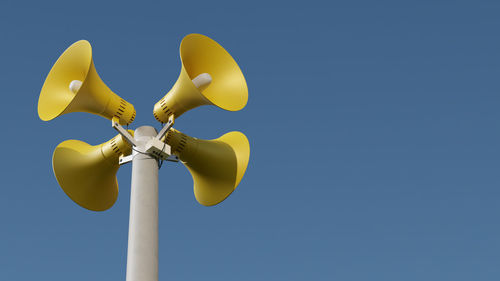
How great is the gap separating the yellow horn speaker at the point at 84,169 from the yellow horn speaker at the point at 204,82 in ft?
4.52

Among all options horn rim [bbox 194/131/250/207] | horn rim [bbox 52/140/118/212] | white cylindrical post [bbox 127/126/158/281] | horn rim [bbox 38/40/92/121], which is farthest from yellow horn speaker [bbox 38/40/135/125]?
horn rim [bbox 194/131/250/207]

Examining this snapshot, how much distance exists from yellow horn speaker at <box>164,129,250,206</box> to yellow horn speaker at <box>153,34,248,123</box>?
93 cm

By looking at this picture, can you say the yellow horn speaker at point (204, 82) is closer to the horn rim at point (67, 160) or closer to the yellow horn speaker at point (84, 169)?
the yellow horn speaker at point (84, 169)

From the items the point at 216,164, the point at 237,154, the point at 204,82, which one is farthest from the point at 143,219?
the point at 237,154

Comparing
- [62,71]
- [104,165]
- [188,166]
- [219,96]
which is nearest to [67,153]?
[104,165]

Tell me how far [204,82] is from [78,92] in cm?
214

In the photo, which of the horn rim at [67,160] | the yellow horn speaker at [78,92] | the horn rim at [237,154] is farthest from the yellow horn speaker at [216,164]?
the horn rim at [67,160]

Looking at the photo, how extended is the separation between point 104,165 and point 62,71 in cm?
187

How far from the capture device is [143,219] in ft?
32.2

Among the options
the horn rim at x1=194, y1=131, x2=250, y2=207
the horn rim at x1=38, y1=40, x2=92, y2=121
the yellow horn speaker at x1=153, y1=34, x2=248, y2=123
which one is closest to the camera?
the yellow horn speaker at x1=153, y1=34, x2=248, y2=123

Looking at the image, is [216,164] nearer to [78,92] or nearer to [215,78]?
[215,78]

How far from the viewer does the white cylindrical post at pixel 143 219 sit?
9492 mm

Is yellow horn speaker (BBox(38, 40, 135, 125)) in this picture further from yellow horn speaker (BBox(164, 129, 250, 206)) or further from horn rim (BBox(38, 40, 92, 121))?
yellow horn speaker (BBox(164, 129, 250, 206))

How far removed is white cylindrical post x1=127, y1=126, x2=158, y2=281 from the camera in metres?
9.49
